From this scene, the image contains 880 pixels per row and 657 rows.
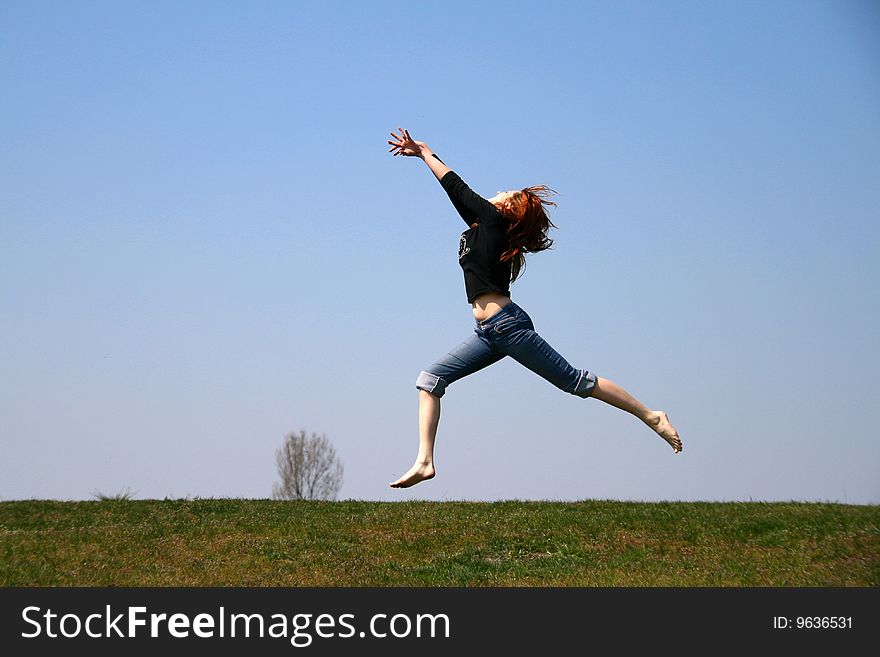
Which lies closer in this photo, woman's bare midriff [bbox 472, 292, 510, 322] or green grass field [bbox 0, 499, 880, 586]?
woman's bare midriff [bbox 472, 292, 510, 322]

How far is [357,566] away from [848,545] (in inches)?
255

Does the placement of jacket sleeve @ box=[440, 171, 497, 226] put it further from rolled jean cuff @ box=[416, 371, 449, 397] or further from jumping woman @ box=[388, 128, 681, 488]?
rolled jean cuff @ box=[416, 371, 449, 397]

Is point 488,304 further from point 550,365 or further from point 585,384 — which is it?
point 585,384

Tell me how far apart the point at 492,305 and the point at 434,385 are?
93 centimetres

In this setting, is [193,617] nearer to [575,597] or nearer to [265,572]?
[575,597]

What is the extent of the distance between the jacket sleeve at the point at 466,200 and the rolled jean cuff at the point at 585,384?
1.68 meters

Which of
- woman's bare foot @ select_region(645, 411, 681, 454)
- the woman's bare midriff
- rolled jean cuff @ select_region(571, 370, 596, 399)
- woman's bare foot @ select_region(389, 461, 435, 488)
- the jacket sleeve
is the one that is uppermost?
the jacket sleeve

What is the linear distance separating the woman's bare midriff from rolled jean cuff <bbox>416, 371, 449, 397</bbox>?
70cm

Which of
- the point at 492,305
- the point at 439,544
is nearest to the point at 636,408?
the point at 492,305

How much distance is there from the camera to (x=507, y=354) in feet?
31.7

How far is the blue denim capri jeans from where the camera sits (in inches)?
375

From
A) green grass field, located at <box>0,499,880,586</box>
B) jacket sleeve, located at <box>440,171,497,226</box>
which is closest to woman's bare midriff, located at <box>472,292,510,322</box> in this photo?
jacket sleeve, located at <box>440,171,497,226</box>

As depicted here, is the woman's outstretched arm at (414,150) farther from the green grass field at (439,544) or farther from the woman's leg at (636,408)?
the green grass field at (439,544)

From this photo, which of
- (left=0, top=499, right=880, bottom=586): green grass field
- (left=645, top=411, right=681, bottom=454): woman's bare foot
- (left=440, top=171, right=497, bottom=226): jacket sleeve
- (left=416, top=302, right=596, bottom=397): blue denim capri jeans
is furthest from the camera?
(left=0, top=499, right=880, bottom=586): green grass field
